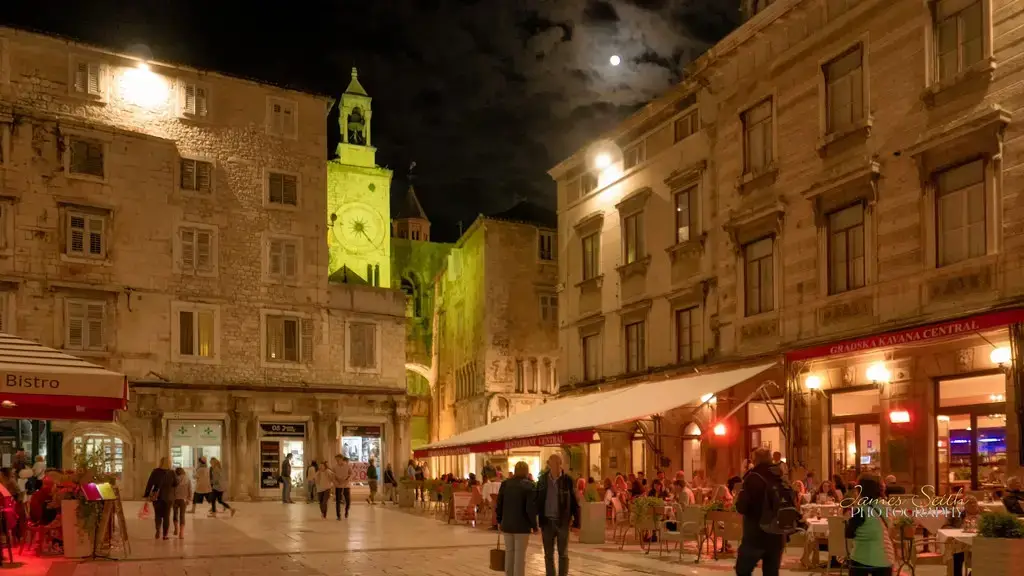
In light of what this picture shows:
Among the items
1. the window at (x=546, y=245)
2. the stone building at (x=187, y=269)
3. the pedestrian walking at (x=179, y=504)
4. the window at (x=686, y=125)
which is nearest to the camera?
the pedestrian walking at (x=179, y=504)

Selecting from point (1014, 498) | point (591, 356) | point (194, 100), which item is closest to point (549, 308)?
point (591, 356)

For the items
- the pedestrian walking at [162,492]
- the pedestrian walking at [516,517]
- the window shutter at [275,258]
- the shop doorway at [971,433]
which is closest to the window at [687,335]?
the shop doorway at [971,433]

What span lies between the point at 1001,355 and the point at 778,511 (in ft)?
23.9

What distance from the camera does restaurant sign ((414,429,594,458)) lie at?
1834 centimetres

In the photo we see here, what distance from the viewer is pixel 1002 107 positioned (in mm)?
14828

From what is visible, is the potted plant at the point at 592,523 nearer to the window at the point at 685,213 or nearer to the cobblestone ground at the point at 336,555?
the cobblestone ground at the point at 336,555

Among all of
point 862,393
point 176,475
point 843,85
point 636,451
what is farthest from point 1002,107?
point 176,475

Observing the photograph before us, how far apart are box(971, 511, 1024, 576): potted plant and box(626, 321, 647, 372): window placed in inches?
659

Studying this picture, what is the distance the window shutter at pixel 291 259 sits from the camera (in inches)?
1428

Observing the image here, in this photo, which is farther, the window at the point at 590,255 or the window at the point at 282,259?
the window at the point at 282,259

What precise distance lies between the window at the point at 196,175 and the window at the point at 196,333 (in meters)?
4.24

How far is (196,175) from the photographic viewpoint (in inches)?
1372

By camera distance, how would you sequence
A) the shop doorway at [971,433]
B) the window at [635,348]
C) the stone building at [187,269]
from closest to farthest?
1. the shop doorway at [971,433]
2. the window at [635,348]
3. the stone building at [187,269]

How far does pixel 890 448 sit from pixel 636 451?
10.1 metres
